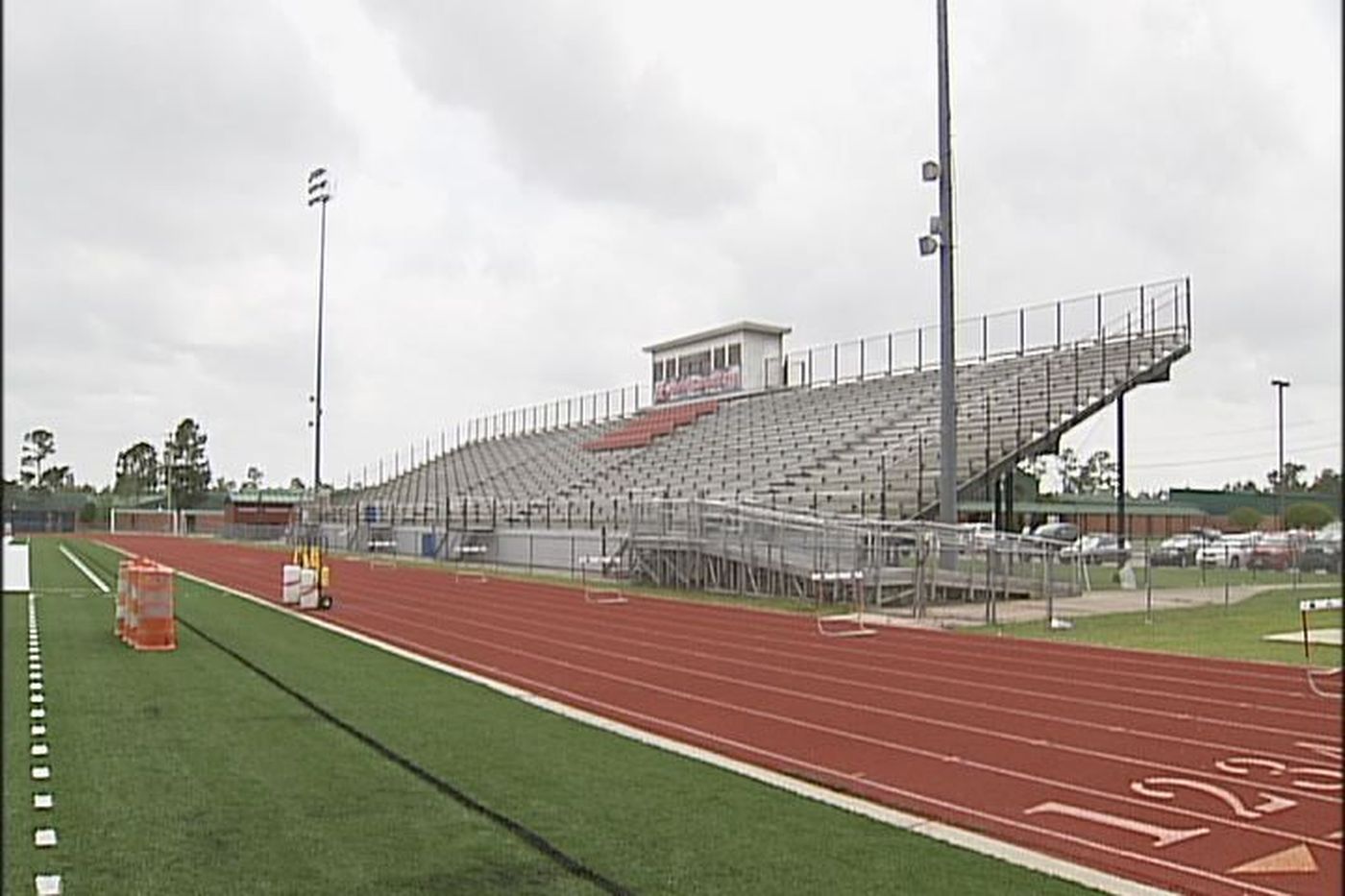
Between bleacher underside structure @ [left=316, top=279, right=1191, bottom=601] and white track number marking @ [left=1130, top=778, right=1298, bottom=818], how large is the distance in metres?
13.7

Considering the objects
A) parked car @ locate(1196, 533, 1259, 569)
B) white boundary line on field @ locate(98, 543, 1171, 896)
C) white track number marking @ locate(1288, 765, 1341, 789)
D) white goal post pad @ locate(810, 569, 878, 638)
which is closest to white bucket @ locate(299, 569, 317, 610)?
white goal post pad @ locate(810, 569, 878, 638)

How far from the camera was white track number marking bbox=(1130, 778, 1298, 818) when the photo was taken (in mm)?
8047

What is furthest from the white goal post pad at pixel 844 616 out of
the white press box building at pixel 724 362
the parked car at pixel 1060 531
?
the white press box building at pixel 724 362

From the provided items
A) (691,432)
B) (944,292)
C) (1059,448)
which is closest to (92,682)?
(944,292)

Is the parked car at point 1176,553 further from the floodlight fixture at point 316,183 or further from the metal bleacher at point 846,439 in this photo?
the floodlight fixture at point 316,183

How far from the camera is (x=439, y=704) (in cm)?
1214

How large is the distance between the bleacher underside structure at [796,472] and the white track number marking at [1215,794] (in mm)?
13671

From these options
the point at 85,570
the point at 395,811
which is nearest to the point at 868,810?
the point at 395,811

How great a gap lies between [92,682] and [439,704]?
3.59 m

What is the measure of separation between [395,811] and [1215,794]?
497cm

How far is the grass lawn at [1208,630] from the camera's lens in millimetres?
17047

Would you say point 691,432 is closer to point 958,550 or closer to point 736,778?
point 958,550

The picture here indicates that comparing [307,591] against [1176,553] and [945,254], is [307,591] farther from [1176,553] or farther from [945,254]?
[1176,553]

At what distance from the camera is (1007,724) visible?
37.6 feet
